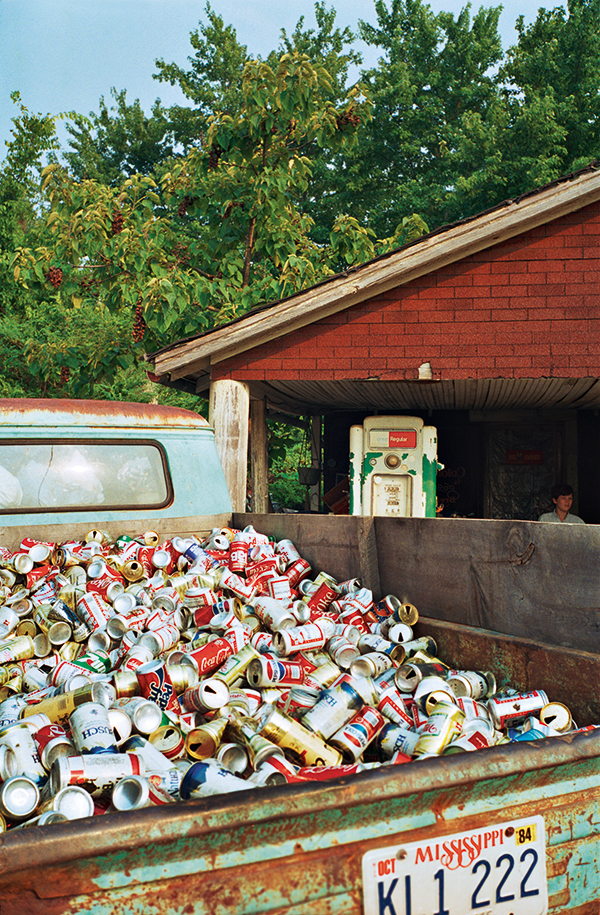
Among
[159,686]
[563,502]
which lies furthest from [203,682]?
[563,502]

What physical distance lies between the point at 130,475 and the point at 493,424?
833cm

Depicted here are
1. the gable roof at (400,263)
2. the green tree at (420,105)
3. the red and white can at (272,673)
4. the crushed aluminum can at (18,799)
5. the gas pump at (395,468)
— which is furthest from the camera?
the green tree at (420,105)

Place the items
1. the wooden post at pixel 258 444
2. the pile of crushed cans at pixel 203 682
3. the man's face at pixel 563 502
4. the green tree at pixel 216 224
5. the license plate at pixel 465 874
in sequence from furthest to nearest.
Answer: the green tree at pixel 216 224 < the wooden post at pixel 258 444 < the man's face at pixel 563 502 < the pile of crushed cans at pixel 203 682 < the license plate at pixel 465 874

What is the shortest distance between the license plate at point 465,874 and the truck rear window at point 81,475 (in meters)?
3.40

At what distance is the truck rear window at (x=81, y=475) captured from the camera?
4.22 m

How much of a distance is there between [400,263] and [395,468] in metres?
2.59

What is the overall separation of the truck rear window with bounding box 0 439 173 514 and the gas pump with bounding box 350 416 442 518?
4.45 meters

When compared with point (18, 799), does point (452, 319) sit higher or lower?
higher

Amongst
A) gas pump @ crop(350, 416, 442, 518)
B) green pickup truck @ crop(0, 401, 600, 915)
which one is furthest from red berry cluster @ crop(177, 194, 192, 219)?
green pickup truck @ crop(0, 401, 600, 915)

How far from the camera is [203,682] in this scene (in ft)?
8.36

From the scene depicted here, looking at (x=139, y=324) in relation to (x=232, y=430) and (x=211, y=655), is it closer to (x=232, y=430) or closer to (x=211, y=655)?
(x=232, y=430)

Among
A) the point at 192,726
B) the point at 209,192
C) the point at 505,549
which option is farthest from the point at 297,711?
the point at 209,192

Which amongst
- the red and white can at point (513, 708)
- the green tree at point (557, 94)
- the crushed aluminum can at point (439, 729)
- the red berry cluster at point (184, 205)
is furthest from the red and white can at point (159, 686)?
the green tree at point (557, 94)

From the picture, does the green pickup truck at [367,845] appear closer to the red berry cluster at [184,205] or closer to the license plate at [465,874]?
the license plate at [465,874]
